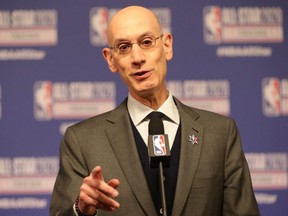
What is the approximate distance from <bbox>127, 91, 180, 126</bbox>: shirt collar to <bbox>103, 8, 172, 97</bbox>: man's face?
43 mm

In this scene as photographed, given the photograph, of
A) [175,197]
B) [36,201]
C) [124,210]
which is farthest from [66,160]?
[36,201]

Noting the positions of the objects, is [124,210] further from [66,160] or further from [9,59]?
[9,59]

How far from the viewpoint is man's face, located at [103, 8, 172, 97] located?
75.4 inches

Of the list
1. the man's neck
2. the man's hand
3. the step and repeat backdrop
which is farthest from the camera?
the step and repeat backdrop

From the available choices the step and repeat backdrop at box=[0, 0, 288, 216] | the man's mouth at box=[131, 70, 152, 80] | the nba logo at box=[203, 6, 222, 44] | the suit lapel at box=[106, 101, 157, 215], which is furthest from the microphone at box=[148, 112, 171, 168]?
the nba logo at box=[203, 6, 222, 44]

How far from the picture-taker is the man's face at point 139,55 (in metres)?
1.92

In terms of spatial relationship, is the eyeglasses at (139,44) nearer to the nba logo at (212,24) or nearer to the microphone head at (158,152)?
the microphone head at (158,152)

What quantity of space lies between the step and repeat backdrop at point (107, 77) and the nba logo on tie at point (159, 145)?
1.63 m

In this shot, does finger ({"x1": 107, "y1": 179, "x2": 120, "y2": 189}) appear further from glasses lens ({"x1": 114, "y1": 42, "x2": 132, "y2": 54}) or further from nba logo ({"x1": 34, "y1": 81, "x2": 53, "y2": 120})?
nba logo ({"x1": 34, "y1": 81, "x2": 53, "y2": 120})

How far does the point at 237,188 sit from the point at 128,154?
1.29 feet

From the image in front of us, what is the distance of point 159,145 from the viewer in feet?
4.96

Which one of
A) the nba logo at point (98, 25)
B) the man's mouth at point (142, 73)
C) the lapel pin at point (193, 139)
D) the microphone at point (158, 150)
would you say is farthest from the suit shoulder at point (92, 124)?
the nba logo at point (98, 25)

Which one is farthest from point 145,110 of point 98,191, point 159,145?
point 98,191

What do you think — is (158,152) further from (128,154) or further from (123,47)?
(123,47)
